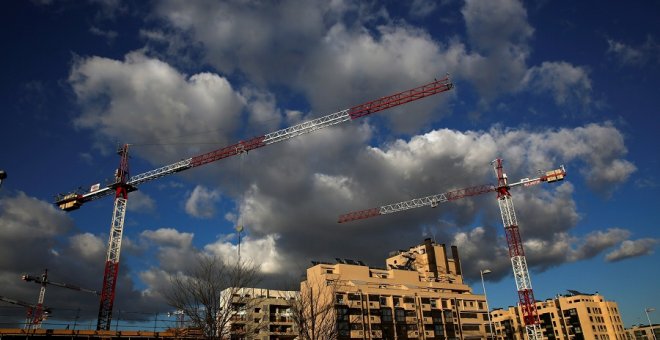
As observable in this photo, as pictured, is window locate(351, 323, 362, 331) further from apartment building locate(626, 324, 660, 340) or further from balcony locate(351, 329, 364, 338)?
apartment building locate(626, 324, 660, 340)

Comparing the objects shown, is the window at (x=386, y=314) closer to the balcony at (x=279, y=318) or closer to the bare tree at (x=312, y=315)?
the bare tree at (x=312, y=315)

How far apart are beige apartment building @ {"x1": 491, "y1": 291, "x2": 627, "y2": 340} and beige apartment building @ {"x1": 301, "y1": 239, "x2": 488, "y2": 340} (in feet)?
118

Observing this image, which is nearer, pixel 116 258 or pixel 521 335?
pixel 116 258

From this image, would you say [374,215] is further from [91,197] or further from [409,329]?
[91,197]

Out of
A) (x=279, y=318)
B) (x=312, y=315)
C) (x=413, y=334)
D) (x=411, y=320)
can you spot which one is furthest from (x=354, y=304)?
(x=312, y=315)

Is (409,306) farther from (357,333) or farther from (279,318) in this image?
(279,318)

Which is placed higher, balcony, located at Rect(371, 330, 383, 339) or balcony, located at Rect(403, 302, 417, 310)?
balcony, located at Rect(403, 302, 417, 310)

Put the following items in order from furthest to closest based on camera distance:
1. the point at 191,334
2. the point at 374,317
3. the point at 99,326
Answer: the point at 374,317 < the point at 99,326 < the point at 191,334

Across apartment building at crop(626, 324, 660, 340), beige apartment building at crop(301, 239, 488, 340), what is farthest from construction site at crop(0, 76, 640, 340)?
apartment building at crop(626, 324, 660, 340)

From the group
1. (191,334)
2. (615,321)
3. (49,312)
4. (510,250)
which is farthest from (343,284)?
(615,321)

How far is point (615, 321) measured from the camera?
139 meters

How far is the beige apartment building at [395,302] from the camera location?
282 feet

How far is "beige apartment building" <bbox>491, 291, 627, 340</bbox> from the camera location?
440ft

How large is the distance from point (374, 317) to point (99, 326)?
47388mm
